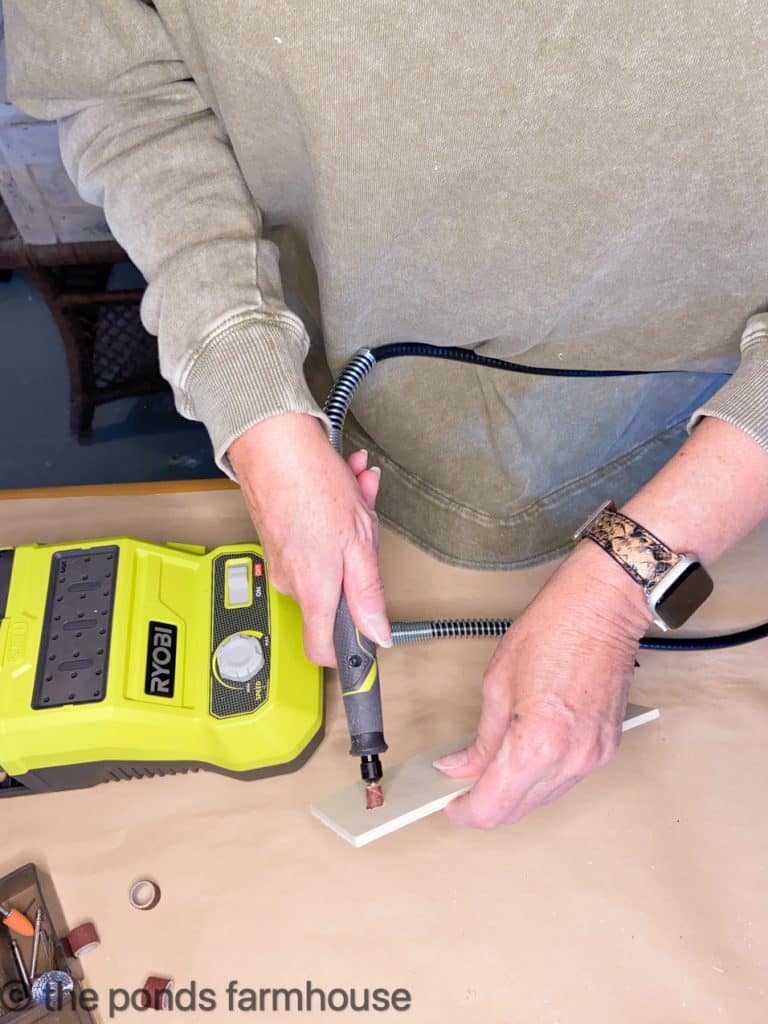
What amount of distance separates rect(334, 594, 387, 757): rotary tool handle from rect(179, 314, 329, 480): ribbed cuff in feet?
0.53

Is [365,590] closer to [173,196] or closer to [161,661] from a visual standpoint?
[161,661]

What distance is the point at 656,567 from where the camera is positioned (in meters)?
0.66

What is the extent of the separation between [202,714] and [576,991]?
406 millimetres

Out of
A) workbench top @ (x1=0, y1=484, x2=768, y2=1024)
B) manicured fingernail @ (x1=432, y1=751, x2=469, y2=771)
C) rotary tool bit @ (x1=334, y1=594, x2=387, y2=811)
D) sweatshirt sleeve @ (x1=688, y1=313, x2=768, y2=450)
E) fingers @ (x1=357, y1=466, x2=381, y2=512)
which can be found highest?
sweatshirt sleeve @ (x1=688, y1=313, x2=768, y2=450)

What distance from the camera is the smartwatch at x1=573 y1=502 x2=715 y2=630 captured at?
0.66 metres

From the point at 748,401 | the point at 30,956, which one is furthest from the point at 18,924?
the point at 748,401

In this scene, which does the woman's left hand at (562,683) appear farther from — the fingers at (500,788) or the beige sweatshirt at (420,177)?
the beige sweatshirt at (420,177)

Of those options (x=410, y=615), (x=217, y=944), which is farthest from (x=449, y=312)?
(x=217, y=944)

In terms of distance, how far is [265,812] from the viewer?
0.82 meters

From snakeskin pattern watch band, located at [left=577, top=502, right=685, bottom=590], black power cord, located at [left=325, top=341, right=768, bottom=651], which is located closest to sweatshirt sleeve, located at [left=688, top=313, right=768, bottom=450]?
snakeskin pattern watch band, located at [left=577, top=502, right=685, bottom=590]

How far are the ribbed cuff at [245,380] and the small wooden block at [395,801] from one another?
1.07ft

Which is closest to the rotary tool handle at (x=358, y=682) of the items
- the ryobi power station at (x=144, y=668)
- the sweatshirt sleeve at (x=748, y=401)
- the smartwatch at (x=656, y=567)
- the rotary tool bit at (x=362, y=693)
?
the rotary tool bit at (x=362, y=693)

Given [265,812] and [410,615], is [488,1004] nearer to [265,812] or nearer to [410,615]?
[265,812]

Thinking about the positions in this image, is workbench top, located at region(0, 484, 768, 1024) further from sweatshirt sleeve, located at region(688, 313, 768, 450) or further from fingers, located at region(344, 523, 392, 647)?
sweatshirt sleeve, located at region(688, 313, 768, 450)
